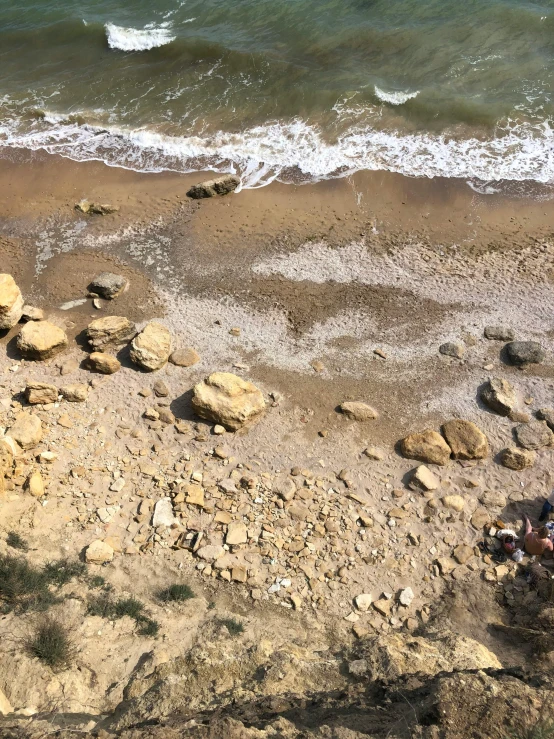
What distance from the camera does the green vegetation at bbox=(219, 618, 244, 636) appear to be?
679 cm

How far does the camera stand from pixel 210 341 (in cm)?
1161

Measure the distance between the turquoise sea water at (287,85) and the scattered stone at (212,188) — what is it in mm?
983

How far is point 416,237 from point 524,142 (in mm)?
5635

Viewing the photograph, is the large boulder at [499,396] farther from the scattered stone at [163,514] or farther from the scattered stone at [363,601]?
the scattered stone at [163,514]

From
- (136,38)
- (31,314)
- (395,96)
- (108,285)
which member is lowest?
(31,314)

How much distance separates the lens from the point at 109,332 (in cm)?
1118

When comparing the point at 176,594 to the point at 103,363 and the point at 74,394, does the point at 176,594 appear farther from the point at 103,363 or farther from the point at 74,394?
the point at 103,363

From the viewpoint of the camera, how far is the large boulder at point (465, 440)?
32.5ft

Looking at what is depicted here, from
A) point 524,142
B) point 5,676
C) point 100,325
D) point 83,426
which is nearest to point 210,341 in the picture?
point 100,325

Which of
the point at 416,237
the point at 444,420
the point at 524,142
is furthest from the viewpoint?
the point at 524,142

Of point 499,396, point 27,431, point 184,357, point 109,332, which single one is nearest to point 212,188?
point 109,332

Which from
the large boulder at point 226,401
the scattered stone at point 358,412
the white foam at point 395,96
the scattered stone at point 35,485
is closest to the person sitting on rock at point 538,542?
the scattered stone at point 358,412

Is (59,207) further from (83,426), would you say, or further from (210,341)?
(83,426)

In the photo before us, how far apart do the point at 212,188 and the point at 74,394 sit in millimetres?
7272
